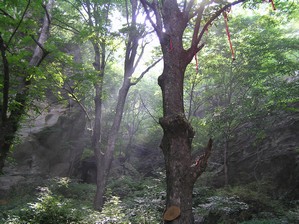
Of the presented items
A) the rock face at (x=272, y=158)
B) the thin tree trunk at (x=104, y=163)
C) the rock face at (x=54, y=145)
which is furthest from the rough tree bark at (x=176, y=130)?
the rock face at (x=54, y=145)

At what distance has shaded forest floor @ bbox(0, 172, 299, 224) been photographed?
564cm

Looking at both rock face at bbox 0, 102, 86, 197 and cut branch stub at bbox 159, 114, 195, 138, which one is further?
rock face at bbox 0, 102, 86, 197

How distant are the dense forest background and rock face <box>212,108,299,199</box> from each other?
51mm

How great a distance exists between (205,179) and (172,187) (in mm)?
9873

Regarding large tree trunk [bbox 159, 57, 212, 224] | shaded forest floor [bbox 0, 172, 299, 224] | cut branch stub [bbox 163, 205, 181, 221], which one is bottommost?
shaded forest floor [bbox 0, 172, 299, 224]

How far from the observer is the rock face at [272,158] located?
9.98m

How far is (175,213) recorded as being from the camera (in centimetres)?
312

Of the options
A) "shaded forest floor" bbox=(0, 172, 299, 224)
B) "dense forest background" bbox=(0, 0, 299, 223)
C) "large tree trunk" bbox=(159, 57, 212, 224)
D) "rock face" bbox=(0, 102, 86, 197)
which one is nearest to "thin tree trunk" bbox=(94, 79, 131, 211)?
"dense forest background" bbox=(0, 0, 299, 223)

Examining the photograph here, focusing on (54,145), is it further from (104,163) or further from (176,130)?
(176,130)

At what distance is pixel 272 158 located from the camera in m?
11.1

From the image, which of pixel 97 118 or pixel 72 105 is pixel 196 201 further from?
pixel 72 105

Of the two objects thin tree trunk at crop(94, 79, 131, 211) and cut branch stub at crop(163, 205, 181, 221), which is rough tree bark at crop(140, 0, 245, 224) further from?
thin tree trunk at crop(94, 79, 131, 211)

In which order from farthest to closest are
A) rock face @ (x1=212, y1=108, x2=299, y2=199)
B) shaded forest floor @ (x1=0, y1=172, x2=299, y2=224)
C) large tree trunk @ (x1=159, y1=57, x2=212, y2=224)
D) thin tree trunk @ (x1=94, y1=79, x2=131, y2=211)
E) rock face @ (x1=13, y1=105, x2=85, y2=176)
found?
rock face @ (x1=13, y1=105, x2=85, y2=176) → thin tree trunk @ (x1=94, y1=79, x2=131, y2=211) → rock face @ (x1=212, y1=108, x2=299, y2=199) → shaded forest floor @ (x1=0, y1=172, x2=299, y2=224) → large tree trunk @ (x1=159, y1=57, x2=212, y2=224)

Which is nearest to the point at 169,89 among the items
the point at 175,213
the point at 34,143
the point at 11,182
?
the point at 175,213
